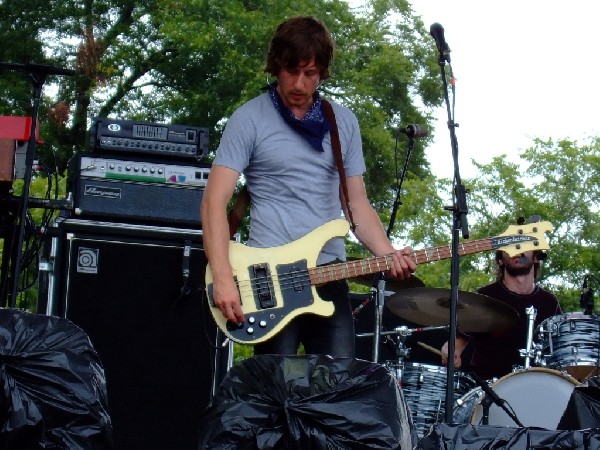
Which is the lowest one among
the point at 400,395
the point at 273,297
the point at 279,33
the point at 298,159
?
the point at 400,395

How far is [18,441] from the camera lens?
9.80ft

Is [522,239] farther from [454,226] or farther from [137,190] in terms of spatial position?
[137,190]

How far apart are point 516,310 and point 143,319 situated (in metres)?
2.31

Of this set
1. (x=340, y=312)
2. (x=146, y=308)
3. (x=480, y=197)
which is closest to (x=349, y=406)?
(x=340, y=312)

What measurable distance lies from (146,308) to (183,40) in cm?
1296

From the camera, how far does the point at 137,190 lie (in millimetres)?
5078

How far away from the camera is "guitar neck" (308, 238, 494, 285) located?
3.78 m

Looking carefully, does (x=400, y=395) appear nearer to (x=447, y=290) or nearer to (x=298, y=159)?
(x=298, y=159)

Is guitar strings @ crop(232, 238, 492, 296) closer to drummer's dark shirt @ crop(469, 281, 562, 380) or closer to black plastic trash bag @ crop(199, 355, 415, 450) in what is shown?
black plastic trash bag @ crop(199, 355, 415, 450)

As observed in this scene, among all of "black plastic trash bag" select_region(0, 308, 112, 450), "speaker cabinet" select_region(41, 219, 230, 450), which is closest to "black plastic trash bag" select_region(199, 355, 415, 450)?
"black plastic trash bag" select_region(0, 308, 112, 450)

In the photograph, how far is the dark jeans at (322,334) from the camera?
3652mm

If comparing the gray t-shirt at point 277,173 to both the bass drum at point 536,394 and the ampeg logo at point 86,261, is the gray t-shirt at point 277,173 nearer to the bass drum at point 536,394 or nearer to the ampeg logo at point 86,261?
the ampeg logo at point 86,261

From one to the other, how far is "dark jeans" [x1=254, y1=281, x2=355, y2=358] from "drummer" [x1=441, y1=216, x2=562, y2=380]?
96.5 inches

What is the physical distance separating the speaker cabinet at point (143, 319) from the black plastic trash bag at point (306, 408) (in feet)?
6.15
